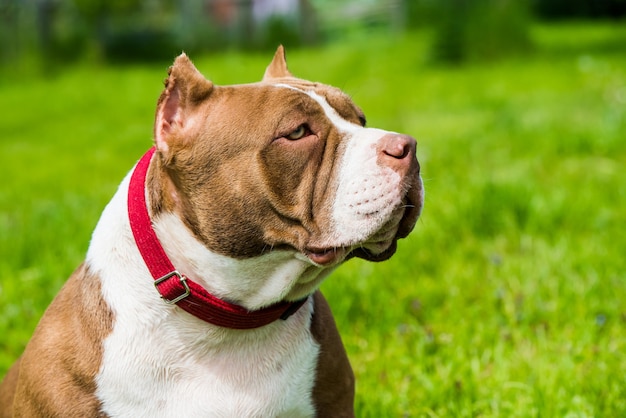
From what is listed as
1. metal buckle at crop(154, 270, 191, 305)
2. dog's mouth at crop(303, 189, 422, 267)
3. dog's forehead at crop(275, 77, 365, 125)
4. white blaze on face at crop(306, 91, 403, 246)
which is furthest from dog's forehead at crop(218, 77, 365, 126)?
metal buckle at crop(154, 270, 191, 305)

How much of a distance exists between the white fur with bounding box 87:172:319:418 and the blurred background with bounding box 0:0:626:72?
10.6 metres

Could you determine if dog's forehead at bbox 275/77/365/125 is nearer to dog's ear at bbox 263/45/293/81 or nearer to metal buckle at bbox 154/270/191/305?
dog's ear at bbox 263/45/293/81

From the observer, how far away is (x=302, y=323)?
106 inches

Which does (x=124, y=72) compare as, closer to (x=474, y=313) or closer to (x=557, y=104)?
(x=557, y=104)

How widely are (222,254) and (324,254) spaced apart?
0.29m

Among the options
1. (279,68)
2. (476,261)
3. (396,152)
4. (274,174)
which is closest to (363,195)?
(396,152)

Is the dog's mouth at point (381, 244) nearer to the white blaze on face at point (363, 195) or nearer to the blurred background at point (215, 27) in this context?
the white blaze on face at point (363, 195)

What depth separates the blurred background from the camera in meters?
12.8

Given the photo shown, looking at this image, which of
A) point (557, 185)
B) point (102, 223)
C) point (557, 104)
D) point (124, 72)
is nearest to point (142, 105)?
point (124, 72)

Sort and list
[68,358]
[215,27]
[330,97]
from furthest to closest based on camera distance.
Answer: [215,27] < [330,97] < [68,358]

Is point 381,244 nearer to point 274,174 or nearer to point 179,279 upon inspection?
point 274,174

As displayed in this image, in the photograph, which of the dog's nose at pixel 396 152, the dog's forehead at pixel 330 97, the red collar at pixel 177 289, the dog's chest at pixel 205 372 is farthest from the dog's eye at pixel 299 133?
the dog's chest at pixel 205 372

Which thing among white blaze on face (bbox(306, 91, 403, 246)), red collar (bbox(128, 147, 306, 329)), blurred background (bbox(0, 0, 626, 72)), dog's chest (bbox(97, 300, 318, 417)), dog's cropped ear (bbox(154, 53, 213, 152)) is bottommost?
blurred background (bbox(0, 0, 626, 72))

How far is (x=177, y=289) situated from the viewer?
8.11 feet
